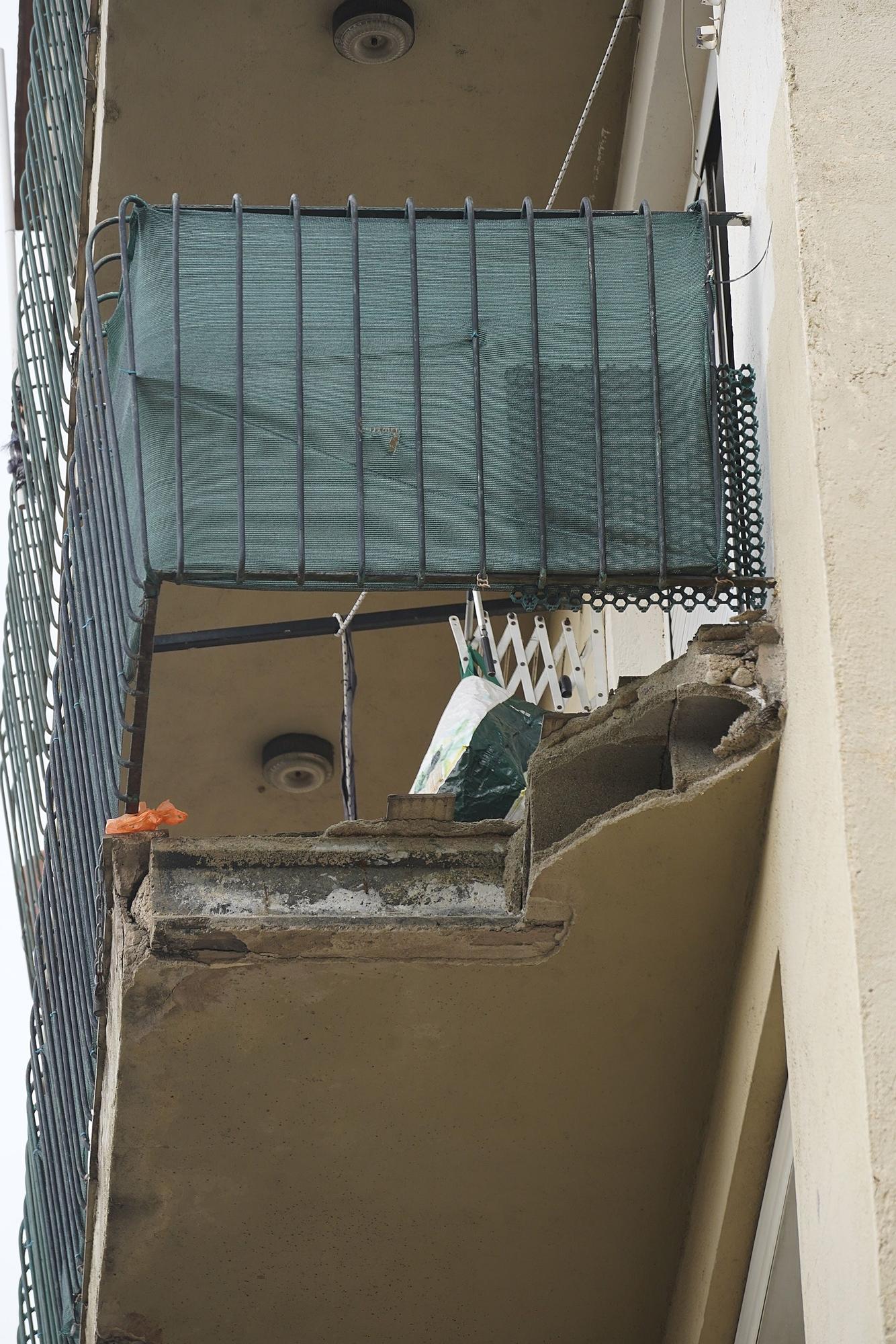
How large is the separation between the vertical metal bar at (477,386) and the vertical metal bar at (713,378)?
62cm

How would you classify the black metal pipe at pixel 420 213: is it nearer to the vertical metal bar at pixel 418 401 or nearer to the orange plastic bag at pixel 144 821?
the vertical metal bar at pixel 418 401

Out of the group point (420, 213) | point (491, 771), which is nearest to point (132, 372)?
point (420, 213)

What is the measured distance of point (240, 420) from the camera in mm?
4949

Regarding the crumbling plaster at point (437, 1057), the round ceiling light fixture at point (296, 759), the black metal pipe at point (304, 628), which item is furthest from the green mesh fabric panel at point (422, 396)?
the round ceiling light fixture at point (296, 759)

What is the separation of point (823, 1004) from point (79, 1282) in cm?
310

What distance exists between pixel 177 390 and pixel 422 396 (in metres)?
0.67

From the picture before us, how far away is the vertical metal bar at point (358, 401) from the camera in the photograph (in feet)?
16.1

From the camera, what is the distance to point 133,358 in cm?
501

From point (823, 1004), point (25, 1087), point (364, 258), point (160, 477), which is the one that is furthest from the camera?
point (25, 1087)

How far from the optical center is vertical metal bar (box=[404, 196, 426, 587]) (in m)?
4.93

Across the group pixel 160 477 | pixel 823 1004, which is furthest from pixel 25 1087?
pixel 823 1004

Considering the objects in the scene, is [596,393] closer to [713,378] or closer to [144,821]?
[713,378]

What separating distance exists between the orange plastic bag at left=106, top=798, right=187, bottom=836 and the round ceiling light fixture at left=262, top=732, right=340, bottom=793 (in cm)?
560

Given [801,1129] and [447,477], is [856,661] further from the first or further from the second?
[447,477]
